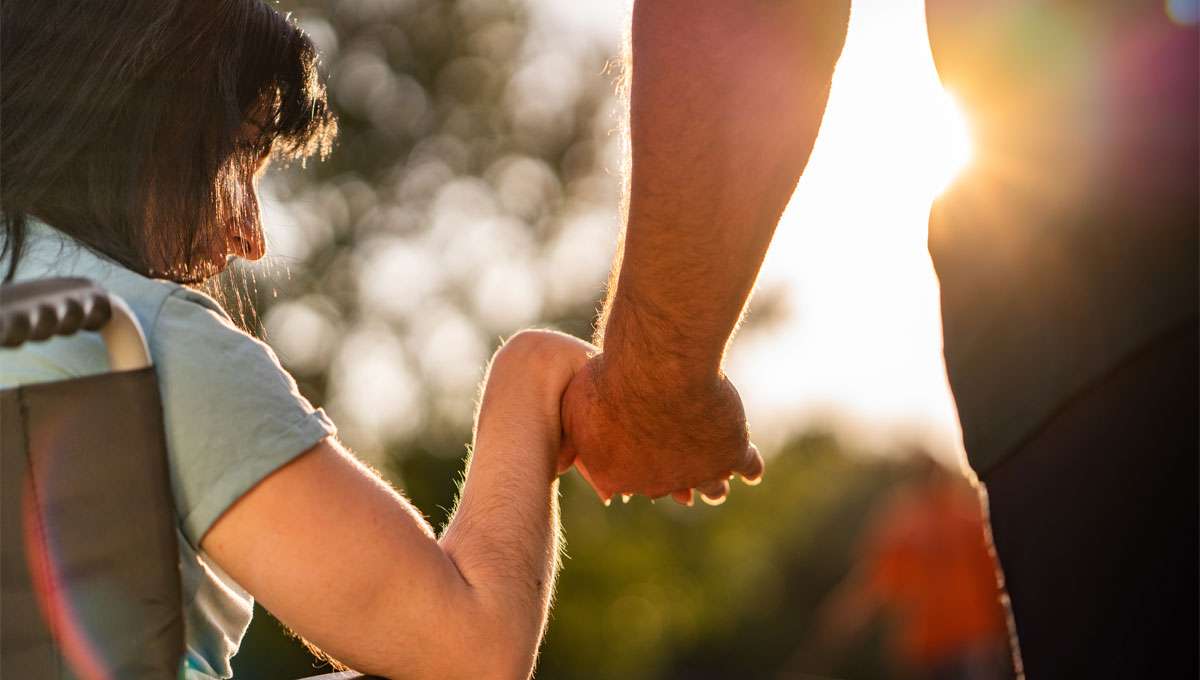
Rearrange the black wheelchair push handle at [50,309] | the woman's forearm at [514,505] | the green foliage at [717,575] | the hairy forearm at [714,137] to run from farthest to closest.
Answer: the green foliage at [717,575] < the hairy forearm at [714,137] < the woman's forearm at [514,505] < the black wheelchair push handle at [50,309]

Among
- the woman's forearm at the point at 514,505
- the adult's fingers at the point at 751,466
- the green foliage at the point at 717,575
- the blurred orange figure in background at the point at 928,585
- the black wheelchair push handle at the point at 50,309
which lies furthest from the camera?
the green foliage at the point at 717,575

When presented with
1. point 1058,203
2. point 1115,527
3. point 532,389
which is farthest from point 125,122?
point 1115,527

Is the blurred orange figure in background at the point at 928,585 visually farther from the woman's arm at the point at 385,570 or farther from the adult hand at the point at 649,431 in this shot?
the woman's arm at the point at 385,570

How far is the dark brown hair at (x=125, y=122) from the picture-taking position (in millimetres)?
1654

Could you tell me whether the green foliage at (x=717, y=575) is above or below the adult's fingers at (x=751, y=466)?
below

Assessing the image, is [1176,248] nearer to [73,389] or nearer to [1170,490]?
[1170,490]

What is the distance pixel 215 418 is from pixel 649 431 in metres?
0.89

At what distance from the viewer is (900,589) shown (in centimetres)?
1934

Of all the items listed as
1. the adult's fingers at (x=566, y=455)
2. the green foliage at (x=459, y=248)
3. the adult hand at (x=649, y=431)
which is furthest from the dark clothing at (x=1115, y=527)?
the green foliage at (x=459, y=248)

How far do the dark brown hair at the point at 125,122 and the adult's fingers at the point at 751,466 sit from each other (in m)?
1.07

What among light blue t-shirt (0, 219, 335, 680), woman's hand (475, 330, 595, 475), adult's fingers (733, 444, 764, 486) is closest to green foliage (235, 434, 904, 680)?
adult's fingers (733, 444, 764, 486)

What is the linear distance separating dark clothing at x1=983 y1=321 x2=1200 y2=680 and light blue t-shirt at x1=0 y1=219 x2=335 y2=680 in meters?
0.83

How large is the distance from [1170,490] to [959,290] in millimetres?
339

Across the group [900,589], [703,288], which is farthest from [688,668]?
[703,288]
